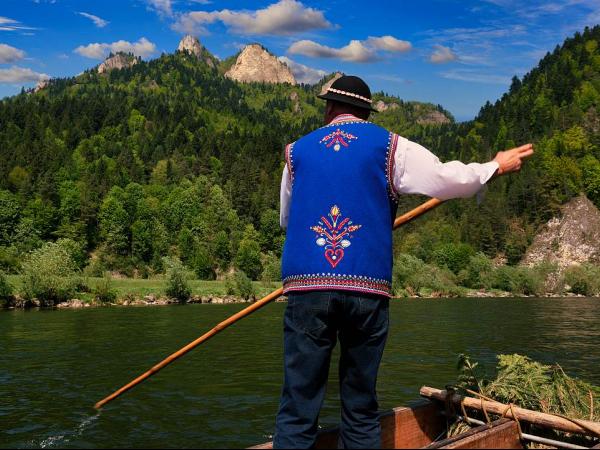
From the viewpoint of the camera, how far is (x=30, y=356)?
22.4 metres

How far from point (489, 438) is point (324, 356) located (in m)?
2.14

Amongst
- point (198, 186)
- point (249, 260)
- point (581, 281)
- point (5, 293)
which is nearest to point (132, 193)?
point (198, 186)

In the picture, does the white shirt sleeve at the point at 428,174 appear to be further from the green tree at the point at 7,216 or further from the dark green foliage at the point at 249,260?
the green tree at the point at 7,216

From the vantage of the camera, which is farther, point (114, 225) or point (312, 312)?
point (114, 225)

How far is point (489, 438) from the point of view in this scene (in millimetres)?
5379

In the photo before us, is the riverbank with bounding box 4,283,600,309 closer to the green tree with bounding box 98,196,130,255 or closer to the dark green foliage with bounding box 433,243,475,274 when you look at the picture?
the dark green foliage with bounding box 433,243,475,274

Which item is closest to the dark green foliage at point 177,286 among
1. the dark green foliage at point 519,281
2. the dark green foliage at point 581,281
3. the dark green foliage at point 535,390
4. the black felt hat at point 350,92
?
the dark green foliage at point 519,281

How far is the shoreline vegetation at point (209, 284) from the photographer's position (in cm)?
5475

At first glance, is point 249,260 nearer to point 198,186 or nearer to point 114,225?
point 114,225

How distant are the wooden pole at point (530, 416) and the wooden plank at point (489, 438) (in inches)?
9.9

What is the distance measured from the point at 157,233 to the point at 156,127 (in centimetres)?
7668

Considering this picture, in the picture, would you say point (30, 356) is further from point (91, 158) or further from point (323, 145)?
point (91, 158)

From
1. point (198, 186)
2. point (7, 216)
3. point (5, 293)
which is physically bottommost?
point (5, 293)

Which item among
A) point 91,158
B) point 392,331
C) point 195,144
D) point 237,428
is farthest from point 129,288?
point 195,144
